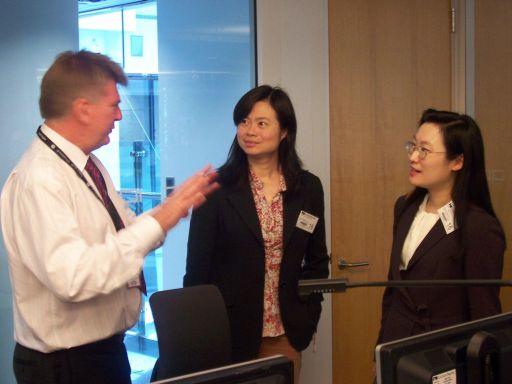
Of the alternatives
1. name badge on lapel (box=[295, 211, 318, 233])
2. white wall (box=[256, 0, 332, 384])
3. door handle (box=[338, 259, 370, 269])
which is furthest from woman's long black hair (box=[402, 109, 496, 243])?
door handle (box=[338, 259, 370, 269])

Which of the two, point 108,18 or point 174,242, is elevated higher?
point 108,18

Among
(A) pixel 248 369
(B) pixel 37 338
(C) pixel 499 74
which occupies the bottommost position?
(B) pixel 37 338

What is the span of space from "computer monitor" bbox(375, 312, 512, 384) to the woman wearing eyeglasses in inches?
32.5

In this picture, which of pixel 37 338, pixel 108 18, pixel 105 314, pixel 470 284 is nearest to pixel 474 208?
pixel 470 284

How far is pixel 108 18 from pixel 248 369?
2.09 meters

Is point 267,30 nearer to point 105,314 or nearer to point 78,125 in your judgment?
point 78,125

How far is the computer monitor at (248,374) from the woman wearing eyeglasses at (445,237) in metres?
1.10

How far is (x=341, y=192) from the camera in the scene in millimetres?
3078

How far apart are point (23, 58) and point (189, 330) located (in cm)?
134

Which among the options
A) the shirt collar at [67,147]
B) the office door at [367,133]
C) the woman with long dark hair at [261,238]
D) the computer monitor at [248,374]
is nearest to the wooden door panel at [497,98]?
the office door at [367,133]

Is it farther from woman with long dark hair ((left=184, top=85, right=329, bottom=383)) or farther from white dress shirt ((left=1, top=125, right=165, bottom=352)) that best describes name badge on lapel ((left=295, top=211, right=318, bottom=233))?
white dress shirt ((left=1, top=125, right=165, bottom=352))

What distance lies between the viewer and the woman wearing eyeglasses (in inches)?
74.4

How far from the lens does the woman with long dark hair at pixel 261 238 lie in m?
2.16

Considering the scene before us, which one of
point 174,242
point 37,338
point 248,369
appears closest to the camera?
point 248,369
